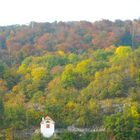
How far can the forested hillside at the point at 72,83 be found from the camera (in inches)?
1296

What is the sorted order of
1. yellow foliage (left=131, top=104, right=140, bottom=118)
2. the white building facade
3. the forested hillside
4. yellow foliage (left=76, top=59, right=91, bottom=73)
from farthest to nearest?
yellow foliage (left=76, top=59, right=91, bottom=73) → the forested hillside → the white building facade → yellow foliage (left=131, top=104, right=140, bottom=118)

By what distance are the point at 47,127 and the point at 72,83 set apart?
6306 millimetres

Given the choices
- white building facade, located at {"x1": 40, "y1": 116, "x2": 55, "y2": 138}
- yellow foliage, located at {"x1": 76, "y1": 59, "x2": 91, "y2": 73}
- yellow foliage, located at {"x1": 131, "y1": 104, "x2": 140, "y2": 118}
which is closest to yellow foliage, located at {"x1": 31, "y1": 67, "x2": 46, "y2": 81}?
yellow foliage, located at {"x1": 76, "y1": 59, "x2": 91, "y2": 73}

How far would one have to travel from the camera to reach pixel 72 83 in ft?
125

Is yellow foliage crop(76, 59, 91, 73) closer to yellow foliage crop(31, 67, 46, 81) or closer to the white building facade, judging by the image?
yellow foliage crop(31, 67, 46, 81)

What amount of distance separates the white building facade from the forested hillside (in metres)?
0.77

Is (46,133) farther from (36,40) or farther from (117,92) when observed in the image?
(36,40)

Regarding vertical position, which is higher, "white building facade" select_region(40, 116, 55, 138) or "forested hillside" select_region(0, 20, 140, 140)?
"forested hillside" select_region(0, 20, 140, 140)

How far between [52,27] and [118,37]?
31.1 feet

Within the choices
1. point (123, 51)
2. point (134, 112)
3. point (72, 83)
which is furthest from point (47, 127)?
point (123, 51)

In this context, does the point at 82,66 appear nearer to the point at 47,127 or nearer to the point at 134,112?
the point at 47,127

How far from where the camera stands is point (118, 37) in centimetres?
5481

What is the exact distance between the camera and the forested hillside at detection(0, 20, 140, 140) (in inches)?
1296

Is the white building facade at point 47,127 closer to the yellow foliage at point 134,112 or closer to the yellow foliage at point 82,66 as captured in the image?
the yellow foliage at point 134,112
